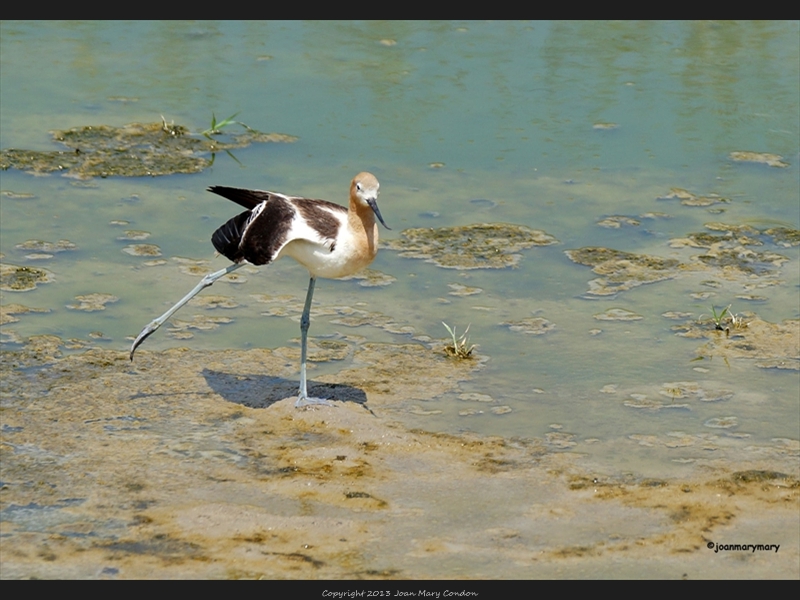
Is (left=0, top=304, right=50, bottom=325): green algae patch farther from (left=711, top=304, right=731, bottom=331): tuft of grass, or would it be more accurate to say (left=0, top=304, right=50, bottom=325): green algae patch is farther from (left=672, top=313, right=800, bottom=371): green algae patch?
(left=711, top=304, right=731, bottom=331): tuft of grass

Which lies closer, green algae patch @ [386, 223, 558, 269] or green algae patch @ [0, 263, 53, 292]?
green algae patch @ [0, 263, 53, 292]

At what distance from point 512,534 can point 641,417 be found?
5.06 feet

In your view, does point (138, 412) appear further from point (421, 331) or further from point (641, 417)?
point (641, 417)

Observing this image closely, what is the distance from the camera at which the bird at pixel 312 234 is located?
6398 mm

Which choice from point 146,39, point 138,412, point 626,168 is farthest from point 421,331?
point 146,39

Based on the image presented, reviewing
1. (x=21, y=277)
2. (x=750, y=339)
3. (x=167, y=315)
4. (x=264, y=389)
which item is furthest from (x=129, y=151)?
(x=750, y=339)

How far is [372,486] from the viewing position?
5.91 m

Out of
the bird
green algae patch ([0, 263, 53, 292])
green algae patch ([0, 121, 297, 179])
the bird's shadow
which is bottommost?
the bird's shadow

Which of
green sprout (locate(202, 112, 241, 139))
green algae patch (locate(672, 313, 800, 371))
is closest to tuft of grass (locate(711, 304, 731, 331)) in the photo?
green algae patch (locate(672, 313, 800, 371))

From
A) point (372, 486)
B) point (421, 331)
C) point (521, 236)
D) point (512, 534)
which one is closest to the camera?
point (512, 534)

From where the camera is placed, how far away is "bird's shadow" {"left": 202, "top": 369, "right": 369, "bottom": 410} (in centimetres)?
680

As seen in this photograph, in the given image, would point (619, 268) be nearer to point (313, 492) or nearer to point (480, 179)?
point (480, 179)

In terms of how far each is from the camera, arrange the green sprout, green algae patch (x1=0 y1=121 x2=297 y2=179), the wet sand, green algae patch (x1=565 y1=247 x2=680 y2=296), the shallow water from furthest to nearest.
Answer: the green sprout → green algae patch (x1=0 y1=121 x2=297 y2=179) → green algae patch (x1=565 y1=247 x2=680 y2=296) → the shallow water → the wet sand

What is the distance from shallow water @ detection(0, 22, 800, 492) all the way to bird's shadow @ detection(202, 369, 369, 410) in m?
0.30
